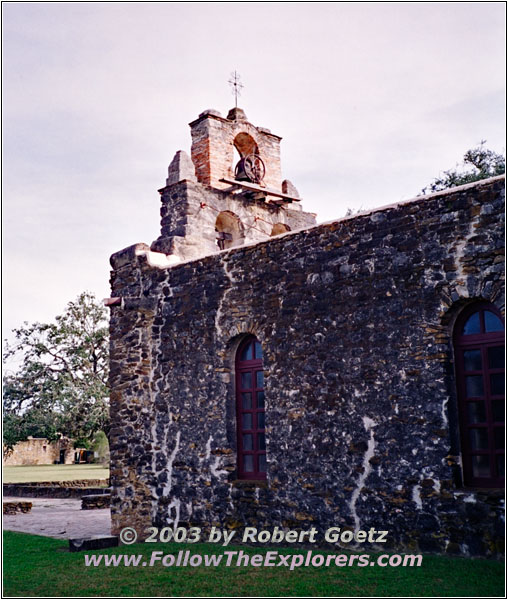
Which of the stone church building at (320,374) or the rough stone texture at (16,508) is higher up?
the stone church building at (320,374)

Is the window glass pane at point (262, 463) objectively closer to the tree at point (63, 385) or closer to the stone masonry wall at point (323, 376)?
the stone masonry wall at point (323, 376)

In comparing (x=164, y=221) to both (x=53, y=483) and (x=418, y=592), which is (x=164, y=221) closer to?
(x=418, y=592)

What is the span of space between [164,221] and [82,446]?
34.2 metres

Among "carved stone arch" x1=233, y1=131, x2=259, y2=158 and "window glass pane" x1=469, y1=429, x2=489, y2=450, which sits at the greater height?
"carved stone arch" x1=233, y1=131, x2=259, y2=158

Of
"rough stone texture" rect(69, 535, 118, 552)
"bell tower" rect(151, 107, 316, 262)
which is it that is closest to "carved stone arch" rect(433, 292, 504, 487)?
"rough stone texture" rect(69, 535, 118, 552)

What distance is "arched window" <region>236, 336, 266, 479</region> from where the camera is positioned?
1047cm

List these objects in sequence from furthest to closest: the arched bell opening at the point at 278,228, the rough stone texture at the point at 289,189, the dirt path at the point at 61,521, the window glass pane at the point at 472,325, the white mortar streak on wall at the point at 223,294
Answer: the rough stone texture at the point at 289,189 < the arched bell opening at the point at 278,228 < the dirt path at the point at 61,521 < the white mortar streak on wall at the point at 223,294 < the window glass pane at the point at 472,325

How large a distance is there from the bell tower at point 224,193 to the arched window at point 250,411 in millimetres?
2793

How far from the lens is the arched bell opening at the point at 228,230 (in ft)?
47.1

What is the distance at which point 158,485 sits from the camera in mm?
11531

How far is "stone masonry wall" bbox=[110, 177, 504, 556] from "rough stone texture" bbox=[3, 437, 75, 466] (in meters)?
35.9

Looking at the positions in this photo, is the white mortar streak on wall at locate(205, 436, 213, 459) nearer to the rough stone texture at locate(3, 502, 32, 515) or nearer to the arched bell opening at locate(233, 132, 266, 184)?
the arched bell opening at locate(233, 132, 266, 184)

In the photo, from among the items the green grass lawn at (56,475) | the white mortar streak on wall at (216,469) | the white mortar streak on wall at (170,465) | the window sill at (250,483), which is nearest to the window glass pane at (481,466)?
the window sill at (250,483)

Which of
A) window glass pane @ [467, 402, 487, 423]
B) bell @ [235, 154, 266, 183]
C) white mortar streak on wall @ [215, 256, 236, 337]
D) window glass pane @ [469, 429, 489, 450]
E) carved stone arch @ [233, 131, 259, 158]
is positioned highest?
carved stone arch @ [233, 131, 259, 158]
